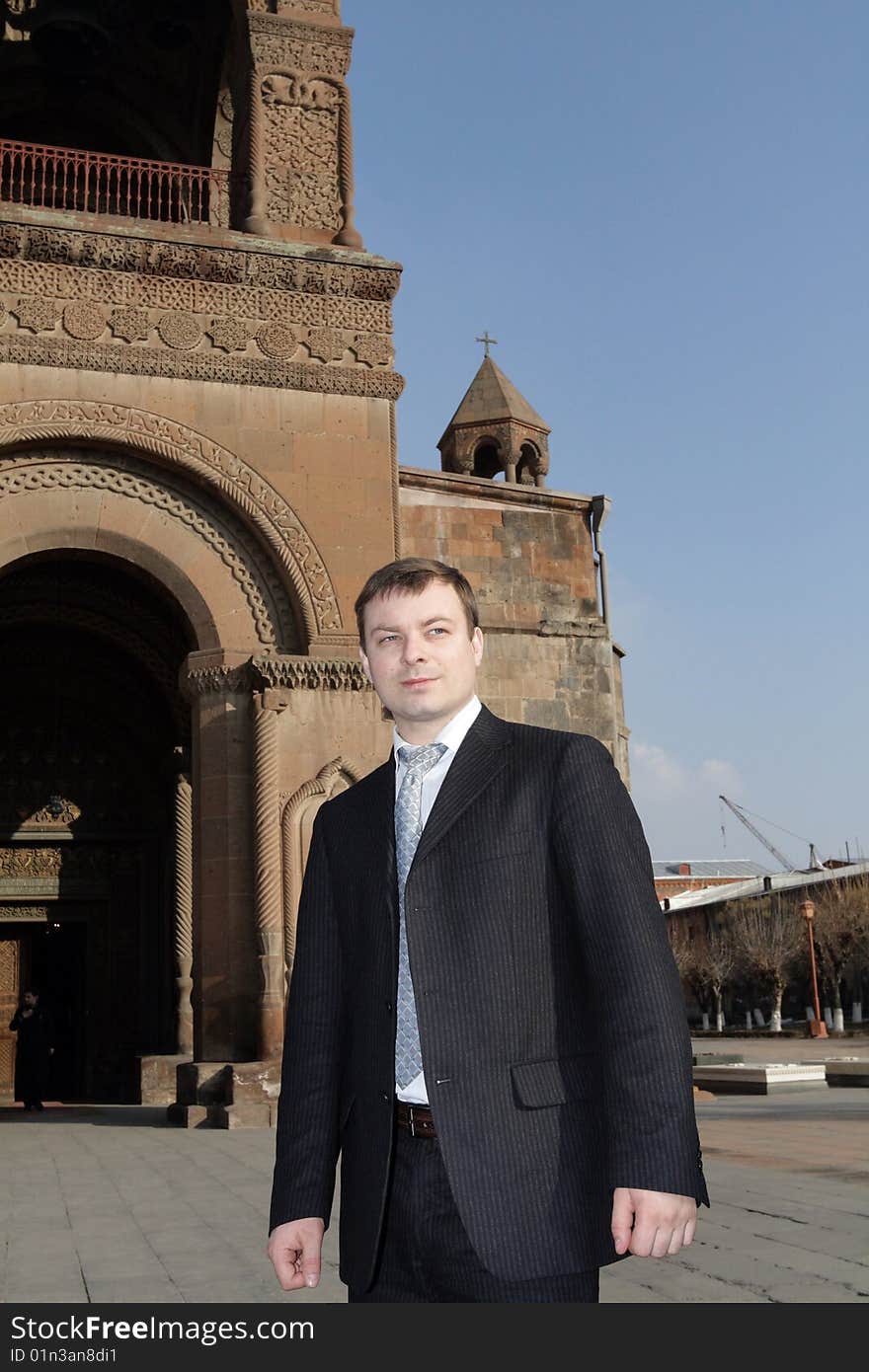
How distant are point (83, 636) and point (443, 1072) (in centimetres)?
1407

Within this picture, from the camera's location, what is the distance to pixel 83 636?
15633mm

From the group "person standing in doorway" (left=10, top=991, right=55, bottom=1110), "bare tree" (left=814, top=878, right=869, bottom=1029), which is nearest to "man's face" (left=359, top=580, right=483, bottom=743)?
"person standing in doorway" (left=10, top=991, right=55, bottom=1110)

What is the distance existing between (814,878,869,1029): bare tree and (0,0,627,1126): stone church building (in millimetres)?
31014

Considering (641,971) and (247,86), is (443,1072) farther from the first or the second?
(247,86)

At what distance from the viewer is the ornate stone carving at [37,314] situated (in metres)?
11.1

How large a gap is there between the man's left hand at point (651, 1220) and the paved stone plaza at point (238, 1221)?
2.00 metres

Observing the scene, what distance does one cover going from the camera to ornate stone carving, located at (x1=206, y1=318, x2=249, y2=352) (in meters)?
11.6

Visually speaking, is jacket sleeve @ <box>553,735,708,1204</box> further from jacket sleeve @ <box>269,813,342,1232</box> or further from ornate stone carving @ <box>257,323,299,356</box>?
ornate stone carving @ <box>257,323,299,356</box>


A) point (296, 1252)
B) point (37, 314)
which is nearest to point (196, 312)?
point (37, 314)

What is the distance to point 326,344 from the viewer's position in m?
11.9

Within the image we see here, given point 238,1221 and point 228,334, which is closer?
point 238,1221

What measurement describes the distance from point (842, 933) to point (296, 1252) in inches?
1766

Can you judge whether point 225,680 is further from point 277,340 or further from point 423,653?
point 423,653

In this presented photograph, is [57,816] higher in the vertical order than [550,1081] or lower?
higher
